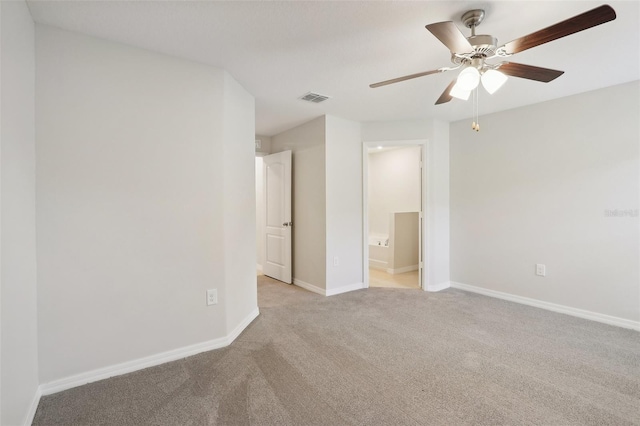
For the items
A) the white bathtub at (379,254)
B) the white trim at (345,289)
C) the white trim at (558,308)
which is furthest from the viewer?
the white bathtub at (379,254)

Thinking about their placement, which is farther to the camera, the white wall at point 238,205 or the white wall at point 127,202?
the white wall at point 238,205

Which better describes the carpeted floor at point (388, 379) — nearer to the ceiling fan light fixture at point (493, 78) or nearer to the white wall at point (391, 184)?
the ceiling fan light fixture at point (493, 78)

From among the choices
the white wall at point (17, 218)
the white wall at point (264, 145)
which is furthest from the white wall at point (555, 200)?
the white wall at point (17, 218)

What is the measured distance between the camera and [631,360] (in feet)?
7.53

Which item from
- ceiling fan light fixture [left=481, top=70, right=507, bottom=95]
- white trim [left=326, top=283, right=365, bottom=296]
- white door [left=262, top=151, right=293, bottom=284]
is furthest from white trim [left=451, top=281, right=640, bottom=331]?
ceiling fan light fixture [left=481, top=70, right=507, bottom=95]

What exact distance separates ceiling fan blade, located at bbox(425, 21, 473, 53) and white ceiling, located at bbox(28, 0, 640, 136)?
0.26 meters

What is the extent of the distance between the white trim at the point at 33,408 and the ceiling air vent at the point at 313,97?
10.2 feet

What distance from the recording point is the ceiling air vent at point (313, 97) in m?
3.14

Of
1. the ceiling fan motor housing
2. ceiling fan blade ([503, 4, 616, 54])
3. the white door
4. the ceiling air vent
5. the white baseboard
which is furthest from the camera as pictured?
the white baseboard

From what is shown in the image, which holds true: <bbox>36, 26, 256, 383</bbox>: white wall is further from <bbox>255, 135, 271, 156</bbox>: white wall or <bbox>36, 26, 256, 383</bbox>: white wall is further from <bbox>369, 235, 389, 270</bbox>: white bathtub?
<bbox>369, 235, 389, 270</bbox>: white bathtub

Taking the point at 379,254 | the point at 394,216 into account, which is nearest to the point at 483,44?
the point at 394,216

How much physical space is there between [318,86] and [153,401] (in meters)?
2.82

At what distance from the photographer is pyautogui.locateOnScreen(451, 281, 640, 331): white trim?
2949mm

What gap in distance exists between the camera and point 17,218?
61.9 inches
